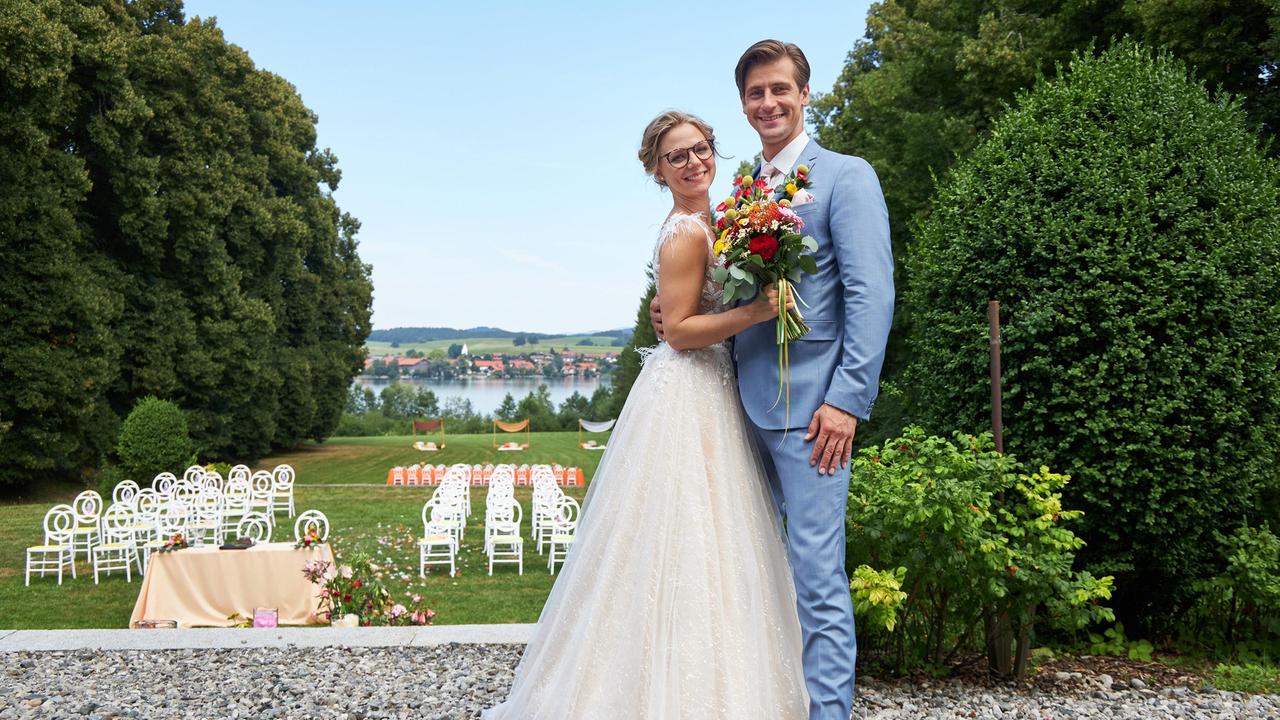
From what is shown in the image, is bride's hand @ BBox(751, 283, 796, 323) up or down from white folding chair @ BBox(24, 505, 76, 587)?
up

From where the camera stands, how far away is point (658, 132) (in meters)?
3.50

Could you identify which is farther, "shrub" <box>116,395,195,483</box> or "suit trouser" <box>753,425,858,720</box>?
"shrub" <box>116,395,195,483</box>

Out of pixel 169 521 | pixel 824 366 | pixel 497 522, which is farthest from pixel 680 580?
pixel 169 521

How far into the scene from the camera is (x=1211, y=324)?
5.36 metres

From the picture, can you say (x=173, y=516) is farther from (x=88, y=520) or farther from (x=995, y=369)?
(x=995, y=369)

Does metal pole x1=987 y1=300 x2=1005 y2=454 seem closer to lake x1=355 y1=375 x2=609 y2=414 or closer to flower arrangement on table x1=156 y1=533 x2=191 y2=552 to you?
flower arrangement on table x1=156 y1=533 x2=191 y2=552

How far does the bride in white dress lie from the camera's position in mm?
3150

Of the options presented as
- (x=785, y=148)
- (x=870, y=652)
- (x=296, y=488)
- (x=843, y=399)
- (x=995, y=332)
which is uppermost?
(x=785, y=148)

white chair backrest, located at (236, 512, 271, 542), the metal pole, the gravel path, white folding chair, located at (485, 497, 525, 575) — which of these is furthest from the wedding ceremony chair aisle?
the metal pole

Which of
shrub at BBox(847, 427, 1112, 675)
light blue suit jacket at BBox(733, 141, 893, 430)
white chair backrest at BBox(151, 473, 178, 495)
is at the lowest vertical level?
white chair backrest at BBox(151, 473, 178, 495)

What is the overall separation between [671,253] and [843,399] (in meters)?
0.82

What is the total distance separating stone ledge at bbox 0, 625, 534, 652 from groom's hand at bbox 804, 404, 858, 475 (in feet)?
10.8

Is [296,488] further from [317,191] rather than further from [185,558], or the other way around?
[185,558]

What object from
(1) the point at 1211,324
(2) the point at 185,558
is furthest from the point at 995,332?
(2) the point at 185,558
